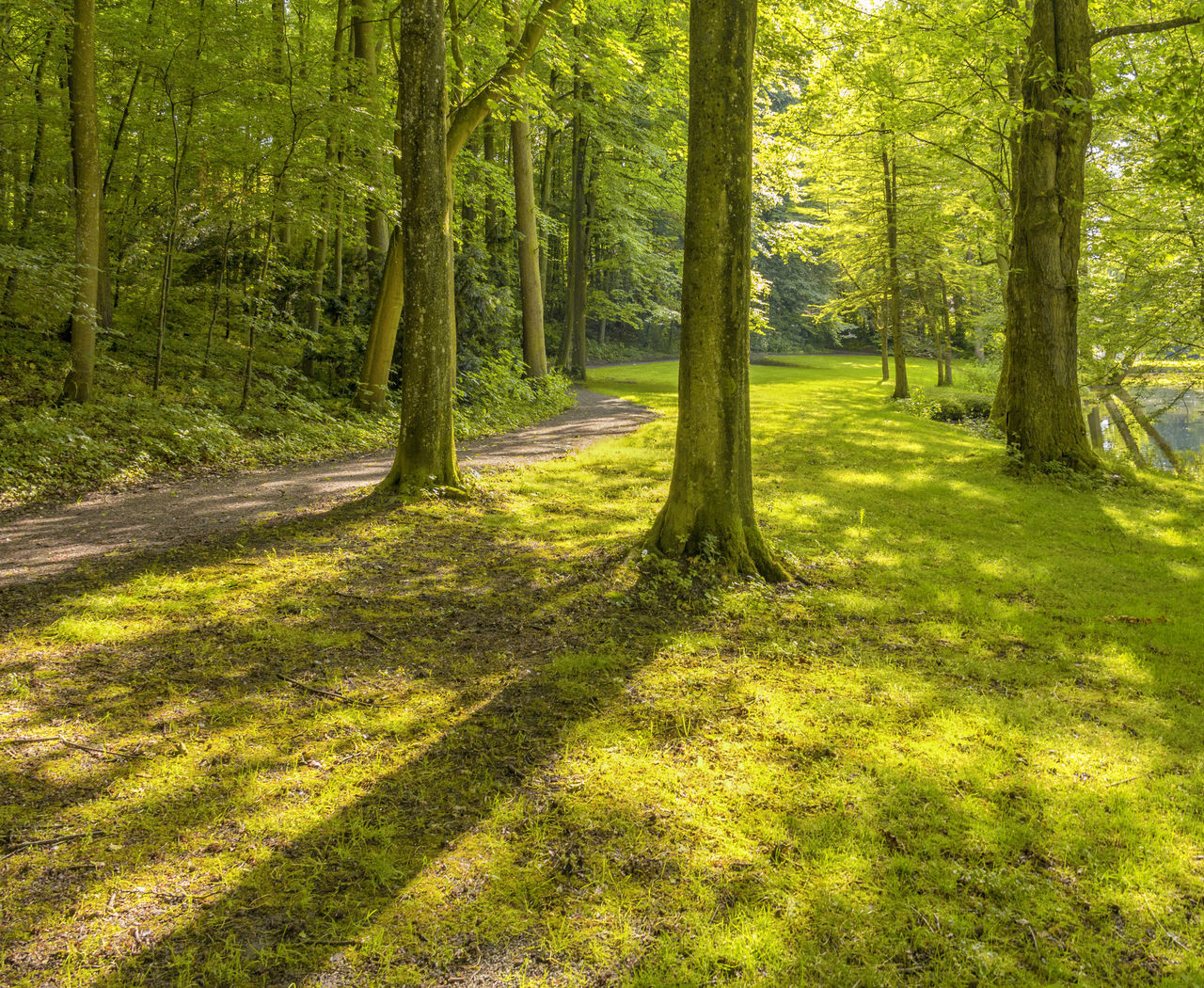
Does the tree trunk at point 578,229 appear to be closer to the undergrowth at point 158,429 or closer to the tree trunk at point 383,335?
the undergrowth at point 158,429

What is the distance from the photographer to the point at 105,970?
7.34ft

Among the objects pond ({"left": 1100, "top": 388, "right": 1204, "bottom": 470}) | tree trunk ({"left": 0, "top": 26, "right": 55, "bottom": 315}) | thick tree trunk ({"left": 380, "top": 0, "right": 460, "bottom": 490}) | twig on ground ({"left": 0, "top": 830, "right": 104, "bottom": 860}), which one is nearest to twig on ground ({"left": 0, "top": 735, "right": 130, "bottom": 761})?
twig on ground ({"left": 0, "top": 830, "right": 104, "bottom": 860})

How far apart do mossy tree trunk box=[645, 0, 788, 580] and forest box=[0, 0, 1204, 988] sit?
4 centimetres

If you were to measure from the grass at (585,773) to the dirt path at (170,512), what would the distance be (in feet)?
1.75

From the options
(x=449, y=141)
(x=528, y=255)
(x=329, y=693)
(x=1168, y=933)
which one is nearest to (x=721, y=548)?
(x=329, y=693)

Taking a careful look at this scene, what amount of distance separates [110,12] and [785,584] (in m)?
14.0

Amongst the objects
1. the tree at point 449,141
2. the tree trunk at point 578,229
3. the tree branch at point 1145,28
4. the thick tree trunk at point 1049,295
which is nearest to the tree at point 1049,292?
the thick tree trunk at point 1049,295

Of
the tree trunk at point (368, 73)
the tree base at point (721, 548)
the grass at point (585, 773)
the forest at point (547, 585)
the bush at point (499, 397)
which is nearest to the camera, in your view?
the grass at point (585, 773)

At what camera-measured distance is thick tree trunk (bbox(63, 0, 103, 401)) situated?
9.73 m

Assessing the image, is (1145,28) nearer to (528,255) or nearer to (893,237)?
(893,237)

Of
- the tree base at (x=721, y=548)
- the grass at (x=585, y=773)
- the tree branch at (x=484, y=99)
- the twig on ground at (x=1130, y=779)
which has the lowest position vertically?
the twig on ground at (x=1130, y=779)

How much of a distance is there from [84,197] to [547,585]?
30.1 ft

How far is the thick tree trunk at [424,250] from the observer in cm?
780

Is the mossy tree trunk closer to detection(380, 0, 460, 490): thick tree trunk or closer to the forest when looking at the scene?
the forest
